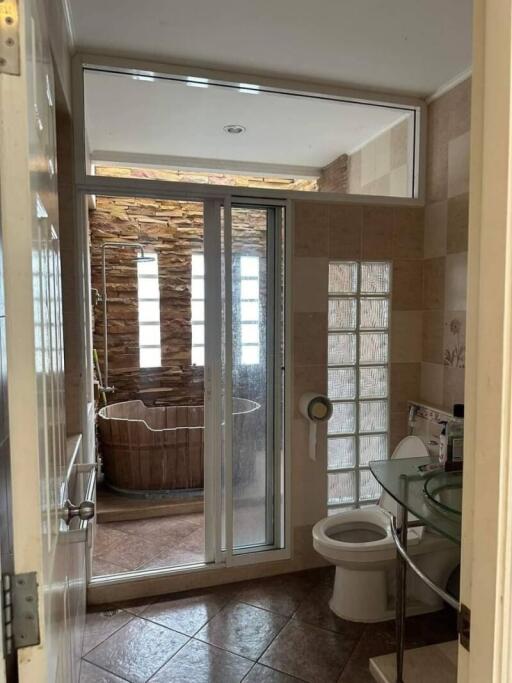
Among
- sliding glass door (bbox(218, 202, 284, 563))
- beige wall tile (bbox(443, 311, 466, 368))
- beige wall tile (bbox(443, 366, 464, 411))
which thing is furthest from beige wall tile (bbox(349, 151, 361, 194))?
beige wall tile (bbox(443, 366, 464, 411))

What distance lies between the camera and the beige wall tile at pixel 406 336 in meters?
2.99

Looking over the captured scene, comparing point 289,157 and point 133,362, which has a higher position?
point 289,157

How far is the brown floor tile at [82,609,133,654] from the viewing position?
226 cm

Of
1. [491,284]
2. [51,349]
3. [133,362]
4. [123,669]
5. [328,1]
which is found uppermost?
[328,1]

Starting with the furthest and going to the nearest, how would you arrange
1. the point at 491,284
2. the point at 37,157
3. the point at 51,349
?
the point at 51,349 → the point at 37,157 → the point at 491,284

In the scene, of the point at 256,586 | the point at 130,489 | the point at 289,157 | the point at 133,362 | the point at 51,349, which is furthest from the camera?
the point at 133,362

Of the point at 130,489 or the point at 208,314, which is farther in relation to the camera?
the point at 130,489

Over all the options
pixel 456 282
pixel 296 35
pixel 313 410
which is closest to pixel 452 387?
pixel 456 282

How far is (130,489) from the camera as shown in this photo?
160 inches

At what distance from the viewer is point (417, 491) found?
172 cm

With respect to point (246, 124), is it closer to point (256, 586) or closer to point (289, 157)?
point (289, 157)

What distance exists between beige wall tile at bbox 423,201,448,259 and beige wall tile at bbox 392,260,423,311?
0.38 ft

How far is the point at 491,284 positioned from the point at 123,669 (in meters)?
2.24

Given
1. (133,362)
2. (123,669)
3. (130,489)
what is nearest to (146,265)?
(133,362)
